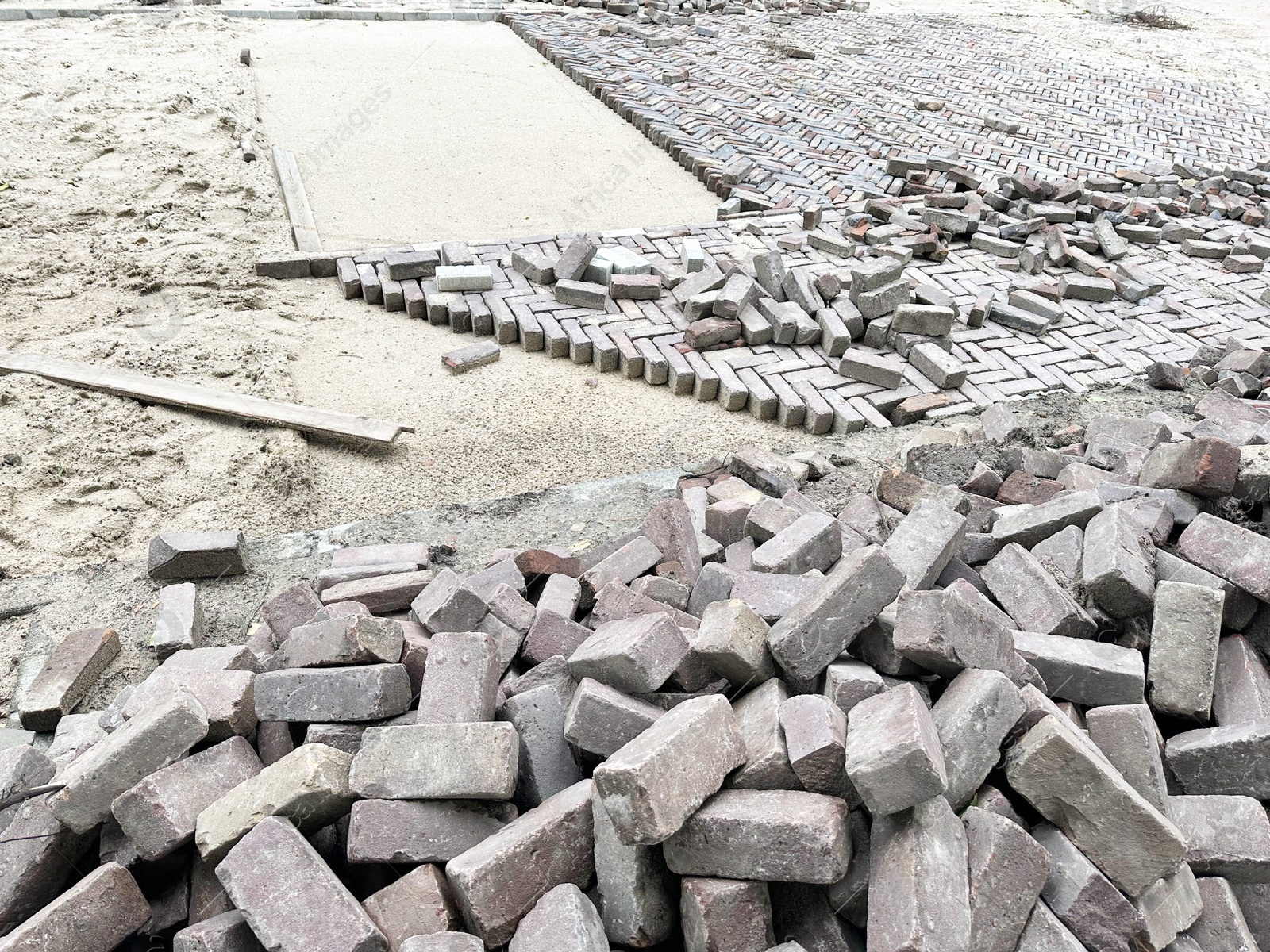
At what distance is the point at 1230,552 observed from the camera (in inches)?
113

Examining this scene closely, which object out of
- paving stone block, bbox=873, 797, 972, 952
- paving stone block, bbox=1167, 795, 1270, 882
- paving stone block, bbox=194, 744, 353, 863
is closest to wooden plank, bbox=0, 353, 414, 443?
paving stone block, bbox=194, 744, 353, 863

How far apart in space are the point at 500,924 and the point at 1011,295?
20.9 feet

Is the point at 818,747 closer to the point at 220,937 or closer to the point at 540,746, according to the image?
the point at 540,746

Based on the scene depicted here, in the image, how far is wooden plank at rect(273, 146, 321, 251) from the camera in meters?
7.47

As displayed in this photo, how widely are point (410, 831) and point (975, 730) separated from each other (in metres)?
1.49

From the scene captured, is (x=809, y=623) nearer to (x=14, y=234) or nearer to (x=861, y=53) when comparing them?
(x=14, y=234)

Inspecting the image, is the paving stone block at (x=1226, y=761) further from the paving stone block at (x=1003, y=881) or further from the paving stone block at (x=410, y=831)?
the paving stone block at (x=410, y=831)

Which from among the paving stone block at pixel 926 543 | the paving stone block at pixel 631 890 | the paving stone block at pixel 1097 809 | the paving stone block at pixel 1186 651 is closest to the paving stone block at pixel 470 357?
the paving stone block at pixel 926 543

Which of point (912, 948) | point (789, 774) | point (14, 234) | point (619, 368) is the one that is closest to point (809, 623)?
point (789, 774)

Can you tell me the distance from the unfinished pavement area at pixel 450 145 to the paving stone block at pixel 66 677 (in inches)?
191

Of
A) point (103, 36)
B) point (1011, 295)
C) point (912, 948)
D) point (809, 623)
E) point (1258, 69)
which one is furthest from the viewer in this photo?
point (1258, 69)

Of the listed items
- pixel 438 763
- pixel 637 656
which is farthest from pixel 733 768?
pixel 438 763

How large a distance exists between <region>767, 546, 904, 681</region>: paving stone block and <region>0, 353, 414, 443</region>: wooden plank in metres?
3.35

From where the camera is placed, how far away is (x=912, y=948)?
71.5 inches
